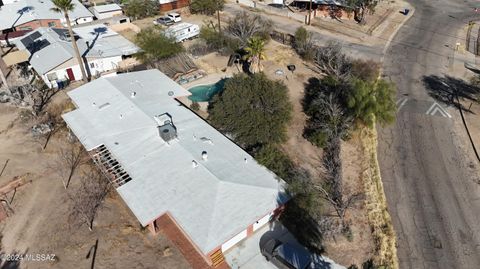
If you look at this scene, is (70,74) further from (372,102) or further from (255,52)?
(372,102)

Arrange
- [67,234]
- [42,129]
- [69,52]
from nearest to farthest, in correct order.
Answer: [67,234] < [42,129] < [69,52]

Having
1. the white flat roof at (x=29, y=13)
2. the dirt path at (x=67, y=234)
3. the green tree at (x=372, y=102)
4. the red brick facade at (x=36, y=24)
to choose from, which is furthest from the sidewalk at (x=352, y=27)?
the dirt path at (x=67, y=234)

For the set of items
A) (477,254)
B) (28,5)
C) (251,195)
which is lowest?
(477,254)

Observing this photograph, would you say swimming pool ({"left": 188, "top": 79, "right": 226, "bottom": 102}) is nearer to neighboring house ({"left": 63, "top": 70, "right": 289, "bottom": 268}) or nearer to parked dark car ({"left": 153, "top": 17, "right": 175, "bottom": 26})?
neighboring house ({"left": 63, "top": 70, "right": 289, "bottom": 268})

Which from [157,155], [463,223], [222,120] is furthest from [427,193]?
[157,155]

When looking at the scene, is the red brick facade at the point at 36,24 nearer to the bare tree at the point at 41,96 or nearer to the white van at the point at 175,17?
the bare tree at the point at 41,96

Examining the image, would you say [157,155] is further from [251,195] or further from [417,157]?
[417,157]

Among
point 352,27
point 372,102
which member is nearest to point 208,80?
point 372,102
